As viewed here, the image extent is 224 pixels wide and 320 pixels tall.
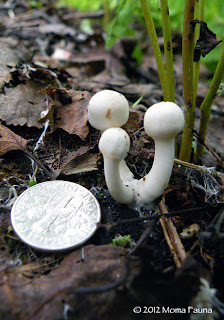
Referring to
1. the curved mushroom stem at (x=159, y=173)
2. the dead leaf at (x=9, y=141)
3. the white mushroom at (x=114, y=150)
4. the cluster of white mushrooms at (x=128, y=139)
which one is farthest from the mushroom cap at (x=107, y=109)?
the dead leaf at (x=9, y=141)

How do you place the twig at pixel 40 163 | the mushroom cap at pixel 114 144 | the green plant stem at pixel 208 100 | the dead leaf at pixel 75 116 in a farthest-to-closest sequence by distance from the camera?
1. the dead leaf at pixel 75 116
2. the twig at pixel 40 163
3. the green plant stem at pixel 208 100
4. the mushroom cap at pixel 114 144

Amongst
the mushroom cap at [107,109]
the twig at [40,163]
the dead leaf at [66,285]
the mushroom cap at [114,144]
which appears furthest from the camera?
the twig at [40,163]

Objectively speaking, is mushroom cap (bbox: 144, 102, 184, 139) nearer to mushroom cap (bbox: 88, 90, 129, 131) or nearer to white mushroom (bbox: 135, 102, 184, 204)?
white mushroom (bbox: 135, 102, 184, 204)

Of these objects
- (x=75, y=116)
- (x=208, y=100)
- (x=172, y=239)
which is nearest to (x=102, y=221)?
(x=172, y=239)

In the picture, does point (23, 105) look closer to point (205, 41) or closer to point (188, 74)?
point (188, 74)

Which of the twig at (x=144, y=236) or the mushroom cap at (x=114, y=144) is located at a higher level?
the mushroom cap at (x=114, y=144)

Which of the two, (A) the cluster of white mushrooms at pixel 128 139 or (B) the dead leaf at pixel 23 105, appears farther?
(B) the dead leaf at pixel 23 105

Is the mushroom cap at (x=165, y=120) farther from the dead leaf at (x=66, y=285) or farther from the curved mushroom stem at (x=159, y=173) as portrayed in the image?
the dead leaf at (x=66, y=285)

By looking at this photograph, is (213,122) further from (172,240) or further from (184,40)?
(172,240)
